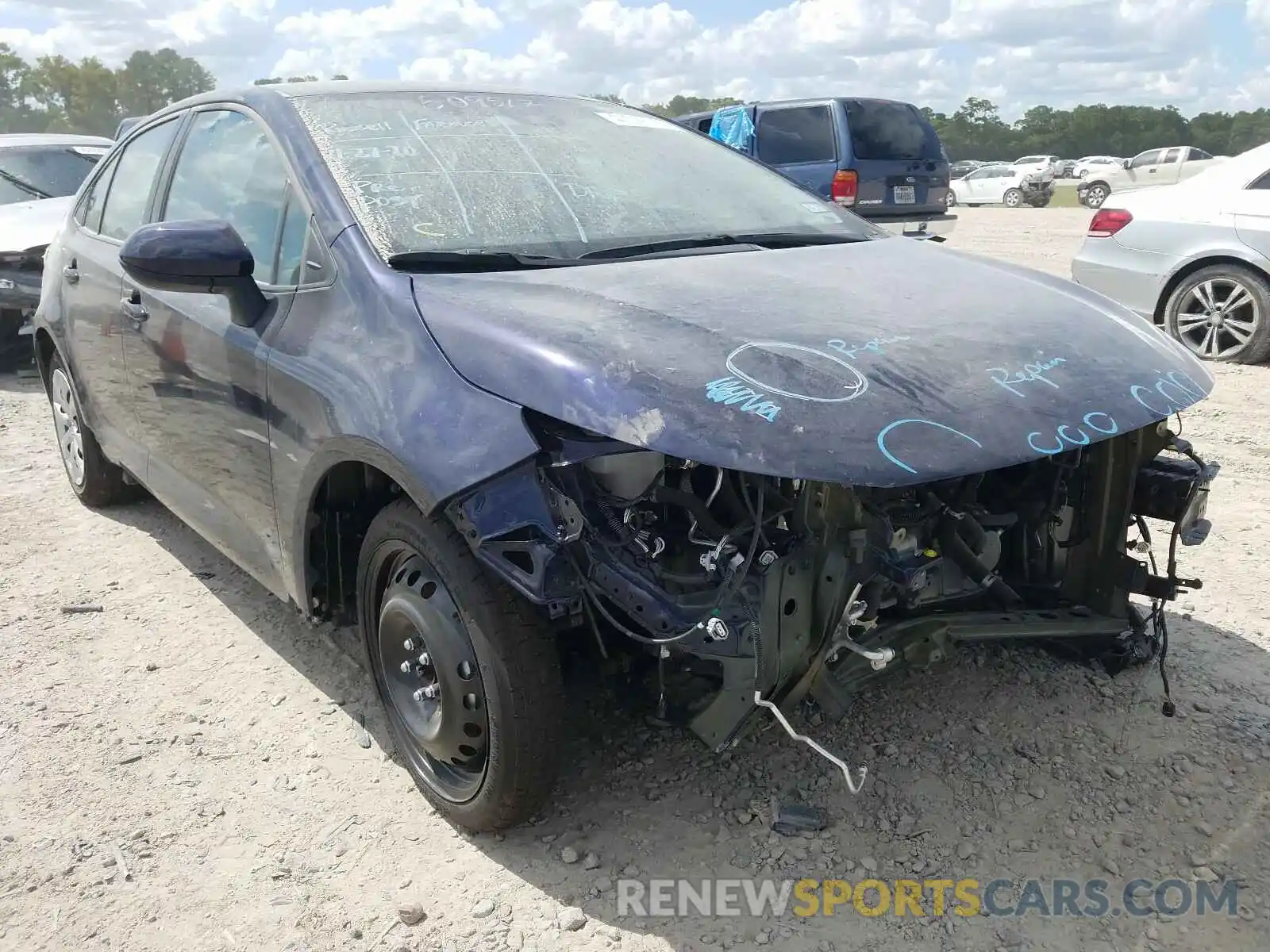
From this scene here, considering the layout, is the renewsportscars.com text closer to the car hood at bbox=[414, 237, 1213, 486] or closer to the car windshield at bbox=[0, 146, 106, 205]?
the car hood at bbox=[414, 237, 1213, 486]

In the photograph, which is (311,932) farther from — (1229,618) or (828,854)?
(1229,618)

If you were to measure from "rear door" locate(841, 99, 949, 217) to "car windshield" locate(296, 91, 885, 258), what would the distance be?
807 cm

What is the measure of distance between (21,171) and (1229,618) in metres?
9.28

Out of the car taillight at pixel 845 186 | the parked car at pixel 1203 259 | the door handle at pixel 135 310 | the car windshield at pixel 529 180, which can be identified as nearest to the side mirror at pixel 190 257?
the car windshield at pixel 529 180

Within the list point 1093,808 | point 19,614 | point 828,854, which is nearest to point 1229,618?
point 1093,808

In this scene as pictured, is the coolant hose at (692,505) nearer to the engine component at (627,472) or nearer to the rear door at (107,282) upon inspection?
the engine component at (627,472)

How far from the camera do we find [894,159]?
36.8 feet

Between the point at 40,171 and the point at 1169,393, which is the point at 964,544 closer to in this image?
the point at 1169,393

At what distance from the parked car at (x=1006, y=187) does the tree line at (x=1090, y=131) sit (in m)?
29.8

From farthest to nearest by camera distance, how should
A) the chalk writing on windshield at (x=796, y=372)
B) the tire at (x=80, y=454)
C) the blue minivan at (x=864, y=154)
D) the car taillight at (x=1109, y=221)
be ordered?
1. the blue minivan at (x=864, y=154)
2. the car taillight at (x=1109, y=221)
3. the tire at (x=80, y=454)
4. the chalk writing on windshield at (x=796, y=372)

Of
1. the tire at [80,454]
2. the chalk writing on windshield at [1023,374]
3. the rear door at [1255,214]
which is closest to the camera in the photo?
the chalk writing on windshield at [1023,374]

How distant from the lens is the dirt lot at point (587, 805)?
220 centimetres

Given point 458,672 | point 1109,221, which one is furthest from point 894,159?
point 458,672

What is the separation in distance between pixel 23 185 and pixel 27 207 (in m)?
0.46
